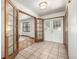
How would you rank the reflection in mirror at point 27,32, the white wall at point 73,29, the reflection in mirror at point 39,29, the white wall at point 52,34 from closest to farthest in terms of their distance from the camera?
the white wall at point 73,29, the reflection in mirror at point 27,32, the white wall at point 52,34, the reflection in mirror at point 39,29

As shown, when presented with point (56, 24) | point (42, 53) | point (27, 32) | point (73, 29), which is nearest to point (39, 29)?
point (56, 24)

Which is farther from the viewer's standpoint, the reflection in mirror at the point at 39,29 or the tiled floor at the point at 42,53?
the reflection in mirror at the point at 39,29

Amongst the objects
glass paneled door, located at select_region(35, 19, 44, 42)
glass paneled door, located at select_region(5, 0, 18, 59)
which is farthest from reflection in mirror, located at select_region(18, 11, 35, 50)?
glass paneled door, located at select_region(5, 0, 18, 59)

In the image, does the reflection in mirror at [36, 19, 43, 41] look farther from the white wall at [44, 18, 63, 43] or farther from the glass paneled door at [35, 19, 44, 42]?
the white wall at [44, 18, 63, 43]

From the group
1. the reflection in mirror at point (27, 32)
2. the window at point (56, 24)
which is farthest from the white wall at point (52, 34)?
the reflection in mirror at point (27, 32)

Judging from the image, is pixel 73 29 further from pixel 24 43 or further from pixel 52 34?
pixel 52 34

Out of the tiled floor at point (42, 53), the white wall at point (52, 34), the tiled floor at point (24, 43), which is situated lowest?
the tiled floor at point (42, 53)

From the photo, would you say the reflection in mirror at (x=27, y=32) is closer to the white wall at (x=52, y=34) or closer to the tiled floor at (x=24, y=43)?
the tiled floor at (x=24, y=43)

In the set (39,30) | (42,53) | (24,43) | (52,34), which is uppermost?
(39,30)

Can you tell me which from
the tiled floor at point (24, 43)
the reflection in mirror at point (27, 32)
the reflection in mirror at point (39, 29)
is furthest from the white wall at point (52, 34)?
the tiled floor at point (24, 43)

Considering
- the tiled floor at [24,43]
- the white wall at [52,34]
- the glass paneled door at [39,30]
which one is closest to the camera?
the tiled floor at [24,43]

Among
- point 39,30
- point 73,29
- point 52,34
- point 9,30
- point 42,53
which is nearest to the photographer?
point 73,29

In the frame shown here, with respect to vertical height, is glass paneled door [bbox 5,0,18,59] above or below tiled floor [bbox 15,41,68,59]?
above

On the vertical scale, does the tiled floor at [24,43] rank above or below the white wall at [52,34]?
below
